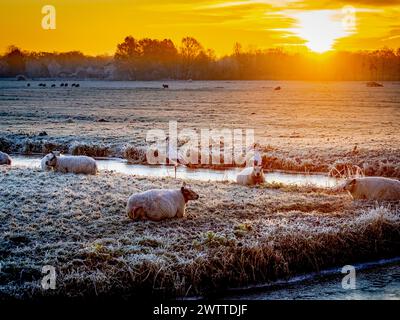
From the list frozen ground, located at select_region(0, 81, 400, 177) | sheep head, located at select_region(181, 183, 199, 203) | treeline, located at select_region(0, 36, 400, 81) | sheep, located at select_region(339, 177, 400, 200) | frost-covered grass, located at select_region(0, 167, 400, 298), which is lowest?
frost-covered grass, located at select_region(0, 167, 400, 298)

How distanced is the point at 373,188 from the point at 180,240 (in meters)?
7.90

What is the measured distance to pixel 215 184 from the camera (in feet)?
65.3

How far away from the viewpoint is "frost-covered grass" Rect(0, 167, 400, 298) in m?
11.4

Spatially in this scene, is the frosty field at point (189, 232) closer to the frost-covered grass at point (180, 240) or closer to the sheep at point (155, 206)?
the frost-covered grass at point (180, 240)

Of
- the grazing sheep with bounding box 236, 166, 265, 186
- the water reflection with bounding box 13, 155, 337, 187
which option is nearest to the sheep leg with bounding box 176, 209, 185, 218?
the grazing sheep with bounding box 236, 166, 265, 186

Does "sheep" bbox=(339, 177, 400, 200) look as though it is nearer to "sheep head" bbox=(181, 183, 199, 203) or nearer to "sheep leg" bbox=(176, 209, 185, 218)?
"sheep head" bbox=(181, 183, 199, 203)

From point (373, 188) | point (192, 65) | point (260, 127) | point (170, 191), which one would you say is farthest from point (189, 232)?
point (192, 65)

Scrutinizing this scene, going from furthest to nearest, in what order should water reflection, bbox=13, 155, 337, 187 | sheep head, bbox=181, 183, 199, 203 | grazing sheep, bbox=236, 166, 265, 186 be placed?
1. water reflection, bbox=13, 155, 337, 187
2. grazing sheep, bbox=236, 166, 265, 186
3. sheep head, bbox=181, 183, 199, 203

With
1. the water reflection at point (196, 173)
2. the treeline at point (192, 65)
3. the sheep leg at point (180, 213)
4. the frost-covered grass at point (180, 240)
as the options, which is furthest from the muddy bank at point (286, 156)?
the treeline at point (192, 65)

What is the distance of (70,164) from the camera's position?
2183cm

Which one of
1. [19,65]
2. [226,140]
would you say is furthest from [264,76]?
[226,140]

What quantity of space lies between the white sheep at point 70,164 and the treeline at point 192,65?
12125 centimetres
